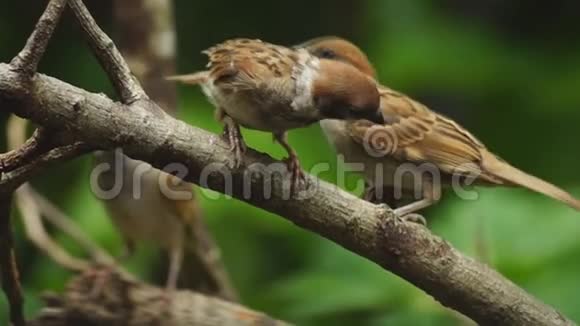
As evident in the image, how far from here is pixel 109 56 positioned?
1850 mm

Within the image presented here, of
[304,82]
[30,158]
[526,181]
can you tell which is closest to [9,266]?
[30,158]

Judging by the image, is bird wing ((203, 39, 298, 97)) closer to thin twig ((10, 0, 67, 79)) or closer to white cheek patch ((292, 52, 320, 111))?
white cheek patch ((292, 52, 320, 111))

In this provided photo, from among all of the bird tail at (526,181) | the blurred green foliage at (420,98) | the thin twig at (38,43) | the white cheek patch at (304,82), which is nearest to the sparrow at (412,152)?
the bird tail at (526,181)

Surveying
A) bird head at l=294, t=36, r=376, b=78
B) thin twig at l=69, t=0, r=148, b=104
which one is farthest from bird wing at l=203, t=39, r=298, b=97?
bird head at l=294, t=36, r=376, b=78

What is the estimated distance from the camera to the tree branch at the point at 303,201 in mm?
1779

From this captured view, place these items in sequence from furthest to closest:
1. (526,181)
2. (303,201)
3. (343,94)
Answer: (526,181) < (343,94) < (303,201)

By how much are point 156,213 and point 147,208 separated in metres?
0.03

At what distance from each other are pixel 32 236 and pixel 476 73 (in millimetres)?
2142

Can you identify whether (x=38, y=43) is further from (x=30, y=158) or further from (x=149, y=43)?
(x=149, y=43)

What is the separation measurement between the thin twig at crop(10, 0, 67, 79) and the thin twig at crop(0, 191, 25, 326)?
324 mm

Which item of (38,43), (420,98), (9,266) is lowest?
(9,266)

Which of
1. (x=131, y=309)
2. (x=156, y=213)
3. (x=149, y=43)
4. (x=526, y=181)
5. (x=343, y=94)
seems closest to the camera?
(x=343, y=94)

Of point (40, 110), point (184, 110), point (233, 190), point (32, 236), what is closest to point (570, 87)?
point (184, 110)

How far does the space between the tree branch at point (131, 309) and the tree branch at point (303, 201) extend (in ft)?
2.16
